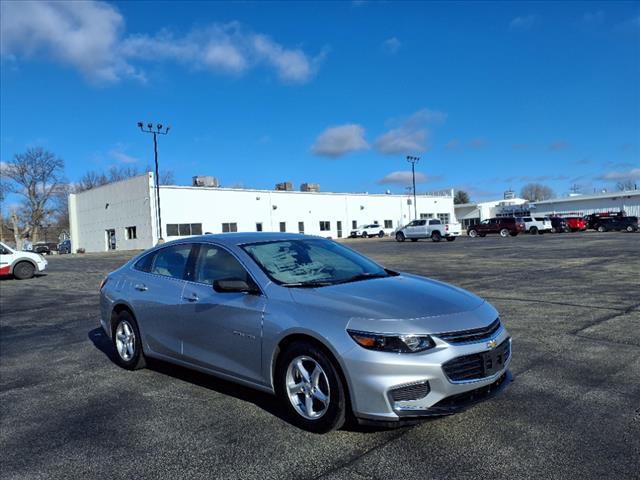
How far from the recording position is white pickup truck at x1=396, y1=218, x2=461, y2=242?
42938 mm

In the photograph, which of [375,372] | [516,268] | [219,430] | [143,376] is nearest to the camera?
[375,372]

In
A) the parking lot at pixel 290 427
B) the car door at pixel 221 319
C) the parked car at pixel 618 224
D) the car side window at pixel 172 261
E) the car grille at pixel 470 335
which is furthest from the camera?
the parked car at pixel 618 224

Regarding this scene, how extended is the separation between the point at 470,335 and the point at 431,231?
41030mm

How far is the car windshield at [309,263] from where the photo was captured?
177 inches

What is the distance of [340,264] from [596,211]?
3073 inches

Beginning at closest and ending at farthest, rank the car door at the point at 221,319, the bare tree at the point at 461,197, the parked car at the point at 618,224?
the car door at the point at 221,319
the parked car at the point at 618,224
the bare tree at the point at 461,197

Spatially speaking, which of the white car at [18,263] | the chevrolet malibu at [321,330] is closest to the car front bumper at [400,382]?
the chevrolet malibu at [321,330]

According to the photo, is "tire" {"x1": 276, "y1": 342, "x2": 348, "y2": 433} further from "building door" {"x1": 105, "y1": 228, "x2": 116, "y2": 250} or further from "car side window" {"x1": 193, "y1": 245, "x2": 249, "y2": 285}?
"building door" {"x1": 105, "y1": 228, "x2": 116, "y2": 250}

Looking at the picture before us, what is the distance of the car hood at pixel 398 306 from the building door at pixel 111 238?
2272 inches

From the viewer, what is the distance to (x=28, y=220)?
82000 mm

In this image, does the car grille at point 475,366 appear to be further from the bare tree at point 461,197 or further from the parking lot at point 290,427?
the bare tree at point 461,197

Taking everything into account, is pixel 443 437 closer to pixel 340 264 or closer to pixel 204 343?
pixel 340 264

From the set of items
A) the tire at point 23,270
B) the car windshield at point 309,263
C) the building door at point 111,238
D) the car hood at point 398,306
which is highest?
the building door at point 111,238

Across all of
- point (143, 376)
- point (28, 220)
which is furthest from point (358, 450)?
point (28, 220)
